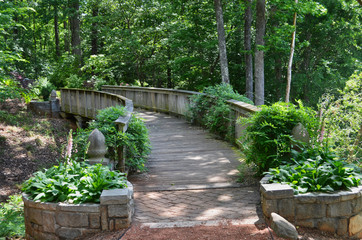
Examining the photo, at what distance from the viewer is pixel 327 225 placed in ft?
15.9

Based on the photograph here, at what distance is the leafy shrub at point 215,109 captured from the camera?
10186mm

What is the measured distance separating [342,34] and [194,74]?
923cm

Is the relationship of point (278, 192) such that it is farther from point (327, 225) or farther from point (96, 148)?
point (96, 148)

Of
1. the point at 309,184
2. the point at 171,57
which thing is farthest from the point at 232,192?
the point at 171,57

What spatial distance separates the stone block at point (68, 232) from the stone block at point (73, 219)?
0.05 meters

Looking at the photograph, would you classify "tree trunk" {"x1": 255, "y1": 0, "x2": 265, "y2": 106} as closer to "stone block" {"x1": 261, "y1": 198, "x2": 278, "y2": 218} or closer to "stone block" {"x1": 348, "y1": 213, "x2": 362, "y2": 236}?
"stone block" {"x1": 348, "y1": 213, "x2": 362, "y2": 236}

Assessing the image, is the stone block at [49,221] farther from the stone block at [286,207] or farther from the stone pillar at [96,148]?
the stone block at [286,207]

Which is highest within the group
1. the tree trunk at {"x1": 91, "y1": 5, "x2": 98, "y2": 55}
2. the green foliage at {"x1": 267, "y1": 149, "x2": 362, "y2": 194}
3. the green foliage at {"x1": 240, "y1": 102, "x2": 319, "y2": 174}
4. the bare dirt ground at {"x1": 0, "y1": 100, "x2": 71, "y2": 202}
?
the tree trunk at {"x1": 91, "y1": 5, "x2": 98, "y2": 55}

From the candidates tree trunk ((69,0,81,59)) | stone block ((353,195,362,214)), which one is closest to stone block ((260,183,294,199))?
stone block ((353,195,362,214))

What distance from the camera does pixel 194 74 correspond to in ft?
68.9

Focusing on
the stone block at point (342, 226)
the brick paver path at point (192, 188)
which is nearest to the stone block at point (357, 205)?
the stone block at point (342, 226)

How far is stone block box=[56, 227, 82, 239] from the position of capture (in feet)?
15.8

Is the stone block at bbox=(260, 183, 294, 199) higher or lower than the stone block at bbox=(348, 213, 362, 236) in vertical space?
higher

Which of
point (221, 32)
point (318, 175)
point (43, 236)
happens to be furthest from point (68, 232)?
point (221, 32)
